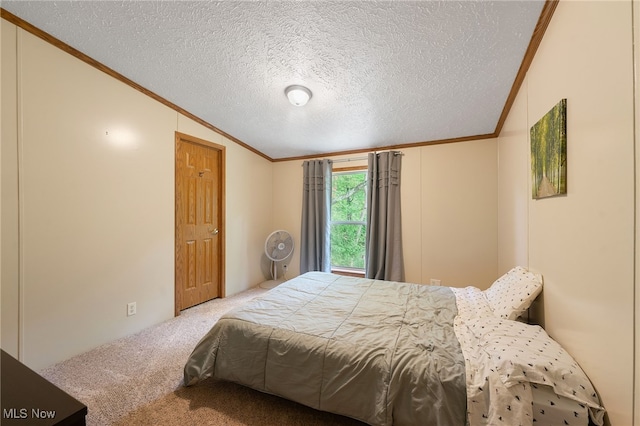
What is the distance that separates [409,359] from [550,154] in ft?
4.38

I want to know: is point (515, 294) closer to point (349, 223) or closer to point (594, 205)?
point (594, 205)

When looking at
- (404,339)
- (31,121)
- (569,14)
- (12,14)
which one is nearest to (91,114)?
(31,121)

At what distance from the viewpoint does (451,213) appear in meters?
3.12

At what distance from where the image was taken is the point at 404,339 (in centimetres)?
135

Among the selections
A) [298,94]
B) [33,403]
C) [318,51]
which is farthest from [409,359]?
Answer: [298,94]

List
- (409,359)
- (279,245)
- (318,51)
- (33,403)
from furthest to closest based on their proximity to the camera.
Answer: (279,245) → (318,51) → (409,359) → (33,403)

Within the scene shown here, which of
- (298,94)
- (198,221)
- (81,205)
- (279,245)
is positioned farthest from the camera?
(279,245)

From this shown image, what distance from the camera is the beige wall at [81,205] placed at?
1.69 m

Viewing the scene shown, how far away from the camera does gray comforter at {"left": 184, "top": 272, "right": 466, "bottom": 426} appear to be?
1106 mm

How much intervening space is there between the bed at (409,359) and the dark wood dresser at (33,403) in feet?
2.99

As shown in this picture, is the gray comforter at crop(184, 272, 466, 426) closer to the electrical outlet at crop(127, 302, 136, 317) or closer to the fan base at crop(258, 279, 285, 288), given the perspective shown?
the electrical outlet at crop(127, 302, 136, 317)

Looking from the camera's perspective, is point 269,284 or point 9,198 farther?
point 269,284

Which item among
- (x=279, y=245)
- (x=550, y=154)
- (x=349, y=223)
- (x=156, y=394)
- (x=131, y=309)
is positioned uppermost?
(x=550, y=154)

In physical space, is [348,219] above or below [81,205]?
below
